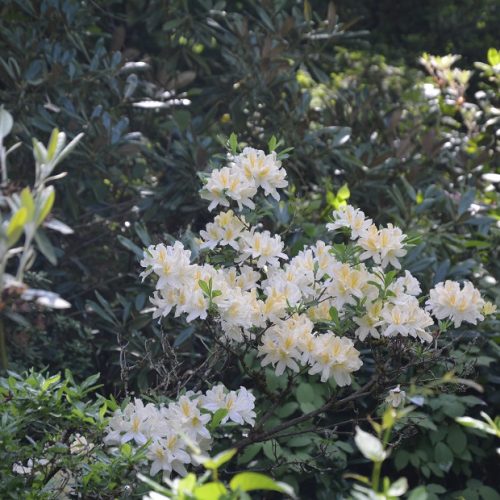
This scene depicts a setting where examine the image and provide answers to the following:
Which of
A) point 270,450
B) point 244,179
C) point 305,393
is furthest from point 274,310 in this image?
point 305,393

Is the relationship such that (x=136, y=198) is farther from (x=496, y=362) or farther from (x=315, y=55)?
(x=496, y=362)

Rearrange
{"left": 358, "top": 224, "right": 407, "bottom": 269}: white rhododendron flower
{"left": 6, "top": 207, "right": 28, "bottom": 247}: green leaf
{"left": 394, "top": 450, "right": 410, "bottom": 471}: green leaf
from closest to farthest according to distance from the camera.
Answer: {"left": 6, "top": 207, "right": 28, "bottom": 247}: green leaf, {"left": 358, "top": 224, "right": 407, "bottom": 269}: white rhododendron flower, {"left": 394, "top": 450, "right": 410, "bottom": 471}: green leaf

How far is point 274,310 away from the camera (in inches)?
107

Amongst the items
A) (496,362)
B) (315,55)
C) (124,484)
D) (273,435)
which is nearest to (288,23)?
(315,55)

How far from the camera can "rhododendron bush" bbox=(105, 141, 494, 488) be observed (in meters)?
2.63

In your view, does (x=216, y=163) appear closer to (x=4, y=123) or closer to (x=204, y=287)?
(x=204, y=287)

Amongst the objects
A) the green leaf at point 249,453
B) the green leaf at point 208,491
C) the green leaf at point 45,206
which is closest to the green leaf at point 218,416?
the green leaf at point 249,453

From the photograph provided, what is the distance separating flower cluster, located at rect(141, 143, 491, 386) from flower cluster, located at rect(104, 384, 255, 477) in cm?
22

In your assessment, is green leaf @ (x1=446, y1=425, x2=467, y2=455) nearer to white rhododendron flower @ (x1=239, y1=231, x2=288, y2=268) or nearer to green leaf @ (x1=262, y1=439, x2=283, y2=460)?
green leaf @ (x1=262, y1=439, x2=283, y2=460)

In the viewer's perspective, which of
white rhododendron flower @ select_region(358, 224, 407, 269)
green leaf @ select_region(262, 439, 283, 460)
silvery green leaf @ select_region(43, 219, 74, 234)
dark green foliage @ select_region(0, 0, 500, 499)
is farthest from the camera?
dark green foliage @ select_region(0, 0, 500, 499)

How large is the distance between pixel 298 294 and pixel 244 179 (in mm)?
404

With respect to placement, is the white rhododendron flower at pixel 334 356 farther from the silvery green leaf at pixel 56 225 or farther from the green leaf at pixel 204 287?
the silvery green leaf at pixel 56 225

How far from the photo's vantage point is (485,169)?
4984mm

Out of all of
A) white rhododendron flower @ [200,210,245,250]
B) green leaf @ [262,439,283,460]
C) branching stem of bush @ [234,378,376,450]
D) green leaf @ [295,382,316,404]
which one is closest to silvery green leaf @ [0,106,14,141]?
white rhododendron flower @ [200,210,245,250]
